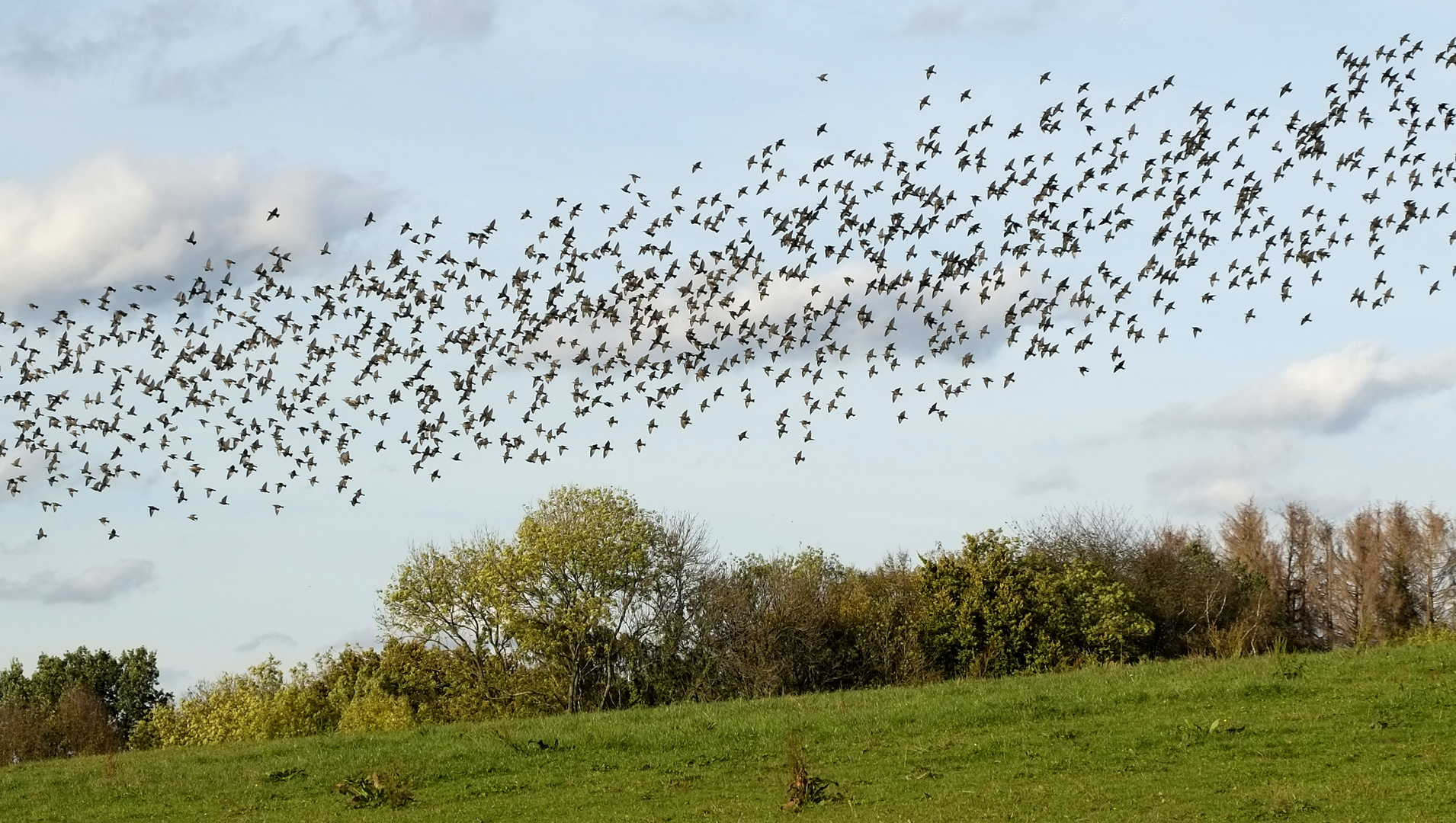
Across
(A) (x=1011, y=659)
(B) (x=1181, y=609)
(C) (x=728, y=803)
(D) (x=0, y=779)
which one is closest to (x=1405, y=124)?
(C) (x=728, y=803)

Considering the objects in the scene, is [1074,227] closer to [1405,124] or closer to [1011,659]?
[1405,124]

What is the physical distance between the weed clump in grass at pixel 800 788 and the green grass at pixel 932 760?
19cm

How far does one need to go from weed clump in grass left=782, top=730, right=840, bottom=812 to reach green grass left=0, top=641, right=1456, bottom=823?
19cm

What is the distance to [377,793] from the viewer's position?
27.4 m

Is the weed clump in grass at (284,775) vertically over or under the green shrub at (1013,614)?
under

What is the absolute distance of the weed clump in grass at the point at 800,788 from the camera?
23.8 meters

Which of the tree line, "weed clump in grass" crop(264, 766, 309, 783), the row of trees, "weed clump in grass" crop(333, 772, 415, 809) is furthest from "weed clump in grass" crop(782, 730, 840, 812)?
the row of trees

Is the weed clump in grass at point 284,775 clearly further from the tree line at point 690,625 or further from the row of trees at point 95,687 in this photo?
the row of trees at point 95,687

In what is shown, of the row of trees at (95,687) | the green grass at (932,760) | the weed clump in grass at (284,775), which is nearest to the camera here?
the green grass at (932,760)

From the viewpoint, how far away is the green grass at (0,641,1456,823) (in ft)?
77.3

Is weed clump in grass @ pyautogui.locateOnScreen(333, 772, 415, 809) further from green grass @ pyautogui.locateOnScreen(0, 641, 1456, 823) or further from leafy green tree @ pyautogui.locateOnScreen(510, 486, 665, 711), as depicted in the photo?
leafy green tree @ pyautogui.locateOnScreen(510, 486, 665, 711)

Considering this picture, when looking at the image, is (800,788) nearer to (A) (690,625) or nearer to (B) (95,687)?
(A) (690,625)

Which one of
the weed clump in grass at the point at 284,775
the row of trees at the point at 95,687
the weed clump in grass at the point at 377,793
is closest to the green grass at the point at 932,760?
the weed clump in grass at the point at 284,775

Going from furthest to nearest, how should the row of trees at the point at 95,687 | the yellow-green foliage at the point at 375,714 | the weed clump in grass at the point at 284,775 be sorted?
1. the row of trees at the point at 95,687
2. the yellow-green foliage at the point at 375,714
3. the weed clump in grass at the point at 284,775
